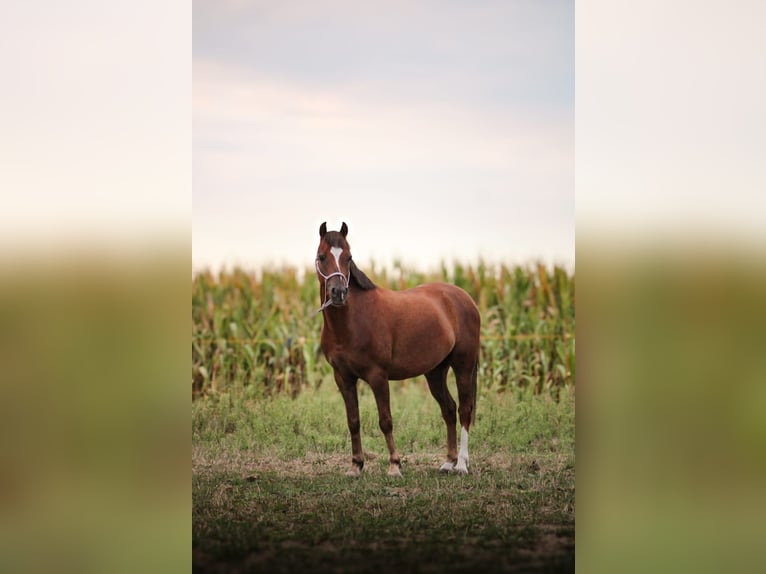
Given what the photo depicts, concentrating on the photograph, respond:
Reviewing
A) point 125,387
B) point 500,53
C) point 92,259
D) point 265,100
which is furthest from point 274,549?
point 500,53

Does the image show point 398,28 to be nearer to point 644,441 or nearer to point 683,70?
point 683,70

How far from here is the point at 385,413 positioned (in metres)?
5.07

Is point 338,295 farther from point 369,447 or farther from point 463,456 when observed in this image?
point 369,447

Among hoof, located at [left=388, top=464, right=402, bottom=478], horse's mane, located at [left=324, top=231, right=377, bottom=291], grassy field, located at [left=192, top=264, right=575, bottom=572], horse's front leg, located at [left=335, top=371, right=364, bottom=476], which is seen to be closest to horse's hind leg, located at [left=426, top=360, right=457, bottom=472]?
grassy field, located at [left=192, top=264, right=575, bottom=572]

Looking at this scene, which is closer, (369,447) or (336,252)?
(336,252)

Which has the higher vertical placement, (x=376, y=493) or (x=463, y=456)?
(x=463, y=456)

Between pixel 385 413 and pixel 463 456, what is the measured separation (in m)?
0.62

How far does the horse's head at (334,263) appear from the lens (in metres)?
4.77

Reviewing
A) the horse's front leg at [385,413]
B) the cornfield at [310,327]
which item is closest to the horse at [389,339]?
the horse's front leg at [385,413]

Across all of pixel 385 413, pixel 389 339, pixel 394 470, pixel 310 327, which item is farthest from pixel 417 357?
pixel 310 327

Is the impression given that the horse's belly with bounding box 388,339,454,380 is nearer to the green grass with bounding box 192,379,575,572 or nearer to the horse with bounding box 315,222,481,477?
the horse with bounding box 315,222,481,477

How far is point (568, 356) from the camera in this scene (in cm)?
695

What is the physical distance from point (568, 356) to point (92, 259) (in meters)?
4.14

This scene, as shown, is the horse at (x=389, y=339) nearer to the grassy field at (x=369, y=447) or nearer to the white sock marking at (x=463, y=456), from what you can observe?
the white sock marking at (x=463, y=456)
